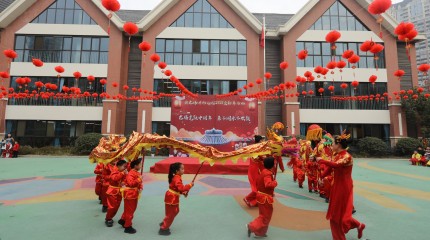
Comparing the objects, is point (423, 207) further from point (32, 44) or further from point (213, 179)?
point (32, 44)

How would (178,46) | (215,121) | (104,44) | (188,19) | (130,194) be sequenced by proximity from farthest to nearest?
1. (188,19)
2. (178,46)
3. (104,44)
4. (215,121)
5. (130,194)

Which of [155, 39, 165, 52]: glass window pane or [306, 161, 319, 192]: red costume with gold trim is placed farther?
[155, 39, 165, 52]: glass window pane

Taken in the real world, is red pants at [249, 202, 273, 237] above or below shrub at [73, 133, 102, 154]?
below

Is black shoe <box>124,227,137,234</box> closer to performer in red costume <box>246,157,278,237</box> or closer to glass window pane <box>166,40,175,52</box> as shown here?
performer in red costume <box>246,157,278,237</box>

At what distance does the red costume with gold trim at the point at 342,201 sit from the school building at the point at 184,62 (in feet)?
48.7

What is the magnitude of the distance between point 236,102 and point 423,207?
9616 millimetres

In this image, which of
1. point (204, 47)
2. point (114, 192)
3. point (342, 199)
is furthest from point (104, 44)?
point (342, 199)

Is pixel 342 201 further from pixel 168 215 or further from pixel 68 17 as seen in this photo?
pixel 68 17

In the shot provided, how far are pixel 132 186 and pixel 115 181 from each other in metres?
0.52

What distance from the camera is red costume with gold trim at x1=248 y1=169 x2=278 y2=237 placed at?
12.2ft

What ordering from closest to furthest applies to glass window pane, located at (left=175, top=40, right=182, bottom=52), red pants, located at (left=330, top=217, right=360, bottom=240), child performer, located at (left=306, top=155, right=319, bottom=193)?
red pants, located at (left=330, top=217, right=360, bottom=240)
child performer, located at (left=306, top=155, right=319, bottom=193)
glass window pane, located at (left=175, top=40, right=182, bottom=52)

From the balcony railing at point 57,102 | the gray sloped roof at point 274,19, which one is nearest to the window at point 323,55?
the gray sloped roof at point 274,19

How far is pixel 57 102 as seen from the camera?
1833 cm

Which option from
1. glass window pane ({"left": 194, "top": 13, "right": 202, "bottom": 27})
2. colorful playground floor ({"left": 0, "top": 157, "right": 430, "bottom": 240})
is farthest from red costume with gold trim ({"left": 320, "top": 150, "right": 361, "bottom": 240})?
glass window pane ({"left": 194, "top": 13, "right": 202, "bottom": 27})
